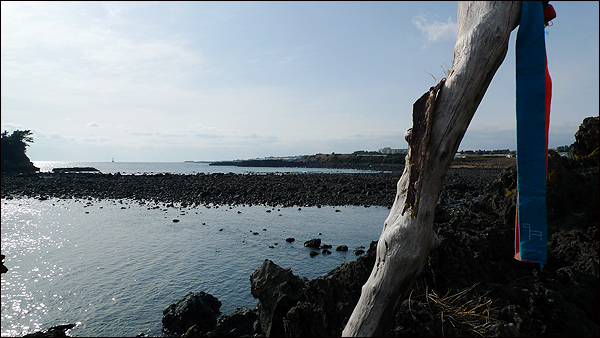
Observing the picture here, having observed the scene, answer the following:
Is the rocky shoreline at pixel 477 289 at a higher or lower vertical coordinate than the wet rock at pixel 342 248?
higher

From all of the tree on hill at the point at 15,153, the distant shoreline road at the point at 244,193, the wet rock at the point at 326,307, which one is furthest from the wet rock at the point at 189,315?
the tree on hill at the point at 15,153

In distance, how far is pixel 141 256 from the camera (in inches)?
540

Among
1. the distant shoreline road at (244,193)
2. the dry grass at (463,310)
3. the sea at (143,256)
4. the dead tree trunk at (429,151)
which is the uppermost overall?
the dead tree trunk at (429,151)

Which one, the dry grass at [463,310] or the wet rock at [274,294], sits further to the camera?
the wet rock at [274,294]

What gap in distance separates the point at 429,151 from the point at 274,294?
15.1 ft

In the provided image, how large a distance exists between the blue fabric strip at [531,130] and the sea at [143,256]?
7.32 m

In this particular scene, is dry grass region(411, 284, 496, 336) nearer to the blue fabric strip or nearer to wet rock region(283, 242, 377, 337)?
wet rock region(283, 242, 377, 337)

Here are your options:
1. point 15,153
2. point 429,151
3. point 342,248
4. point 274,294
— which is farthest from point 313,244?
point 15,153

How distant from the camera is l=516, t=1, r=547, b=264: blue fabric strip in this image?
3.13m

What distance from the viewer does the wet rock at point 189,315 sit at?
750 centimetres

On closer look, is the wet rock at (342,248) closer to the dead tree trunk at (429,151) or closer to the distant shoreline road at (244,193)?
the dead tree trunk at (429,151)

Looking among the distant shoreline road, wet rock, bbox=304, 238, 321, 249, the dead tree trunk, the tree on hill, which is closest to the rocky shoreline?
the dead tree trunk

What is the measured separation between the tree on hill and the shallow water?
48522 millimetres

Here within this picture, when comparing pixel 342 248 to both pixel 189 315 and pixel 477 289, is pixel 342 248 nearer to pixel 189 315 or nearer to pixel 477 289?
pixel 189 315
